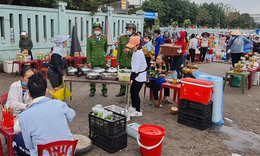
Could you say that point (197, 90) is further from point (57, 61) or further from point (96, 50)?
A: point (57, 61)

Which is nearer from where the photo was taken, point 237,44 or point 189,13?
point 237,44

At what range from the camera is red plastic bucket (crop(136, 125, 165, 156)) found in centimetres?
357

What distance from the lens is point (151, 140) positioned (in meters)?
3.61

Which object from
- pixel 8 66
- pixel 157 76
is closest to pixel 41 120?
pixel 157 76

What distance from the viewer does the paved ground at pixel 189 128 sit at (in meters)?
4.12

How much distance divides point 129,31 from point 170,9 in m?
39.1

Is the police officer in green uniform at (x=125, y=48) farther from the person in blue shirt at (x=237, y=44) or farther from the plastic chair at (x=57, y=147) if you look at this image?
the person in blue shirt at (x=237, y=44)

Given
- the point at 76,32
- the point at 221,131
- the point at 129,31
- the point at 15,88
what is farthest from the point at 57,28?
the point at 221,131

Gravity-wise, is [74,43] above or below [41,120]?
above

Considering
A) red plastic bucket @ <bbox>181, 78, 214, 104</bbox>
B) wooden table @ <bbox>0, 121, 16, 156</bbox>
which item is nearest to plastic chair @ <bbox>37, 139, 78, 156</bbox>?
wooden table @ <bbox>0, 121, 16, 156</bbox>

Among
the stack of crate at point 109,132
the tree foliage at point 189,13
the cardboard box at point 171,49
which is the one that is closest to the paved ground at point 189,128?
the stack of crate at point 109,132

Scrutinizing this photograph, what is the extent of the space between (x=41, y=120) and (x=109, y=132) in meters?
1.50

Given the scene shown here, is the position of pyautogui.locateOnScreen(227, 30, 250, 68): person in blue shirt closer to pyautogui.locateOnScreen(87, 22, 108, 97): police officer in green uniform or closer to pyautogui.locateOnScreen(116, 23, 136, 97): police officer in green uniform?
pyautogui.locateOnScreen(116, 23, 136, 97): police officer in green uniform

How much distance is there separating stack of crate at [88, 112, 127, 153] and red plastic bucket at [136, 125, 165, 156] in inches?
13.5
